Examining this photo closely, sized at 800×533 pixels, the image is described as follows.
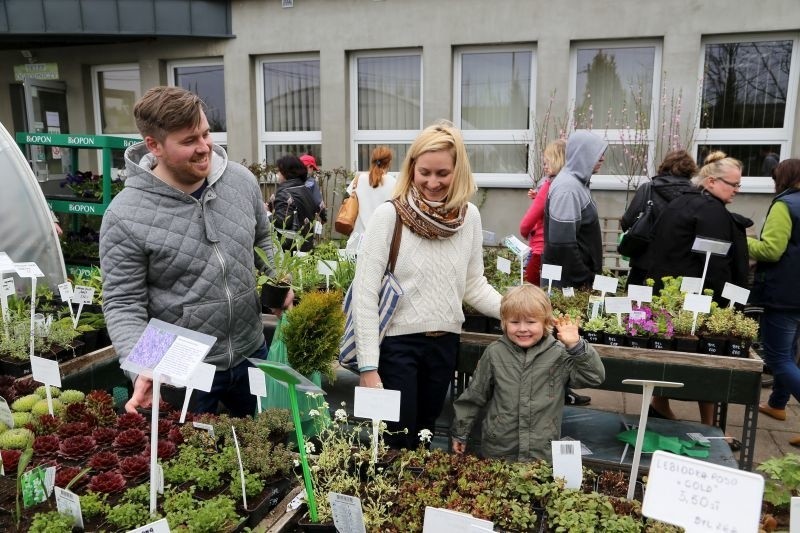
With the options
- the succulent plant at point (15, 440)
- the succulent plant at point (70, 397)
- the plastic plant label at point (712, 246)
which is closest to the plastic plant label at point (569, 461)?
the succulent plant at point (15, 440)

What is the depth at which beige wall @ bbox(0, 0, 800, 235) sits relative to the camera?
6504mm

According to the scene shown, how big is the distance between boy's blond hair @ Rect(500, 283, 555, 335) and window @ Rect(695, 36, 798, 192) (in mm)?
5316

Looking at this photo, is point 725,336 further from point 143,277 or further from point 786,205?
point 143,277

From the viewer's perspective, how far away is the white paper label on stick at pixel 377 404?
1.71 m

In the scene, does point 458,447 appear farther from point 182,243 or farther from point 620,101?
point 620,101

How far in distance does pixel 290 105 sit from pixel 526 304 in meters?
6.63

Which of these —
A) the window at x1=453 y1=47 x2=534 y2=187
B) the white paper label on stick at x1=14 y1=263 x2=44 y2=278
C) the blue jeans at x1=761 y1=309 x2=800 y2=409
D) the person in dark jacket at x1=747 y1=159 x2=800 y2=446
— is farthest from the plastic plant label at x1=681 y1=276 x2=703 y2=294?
the window at x1=453 y1=47 x2=534 y2=187

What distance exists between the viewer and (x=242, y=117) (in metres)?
8.21

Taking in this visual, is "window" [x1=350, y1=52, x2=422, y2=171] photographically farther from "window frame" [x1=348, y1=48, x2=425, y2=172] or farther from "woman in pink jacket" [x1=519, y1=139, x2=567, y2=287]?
"woman in pink jacket" [x1=519, y1=139, x2=567, y2=287]

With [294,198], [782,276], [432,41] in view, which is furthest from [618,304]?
[432,41]

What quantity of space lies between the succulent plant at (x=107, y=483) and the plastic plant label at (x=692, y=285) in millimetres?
2960

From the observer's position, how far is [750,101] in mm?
6684

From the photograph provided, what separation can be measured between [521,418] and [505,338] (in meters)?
0.32

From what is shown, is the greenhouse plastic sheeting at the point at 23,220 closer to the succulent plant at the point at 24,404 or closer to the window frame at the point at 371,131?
the succulent plant at the point at 24,404
